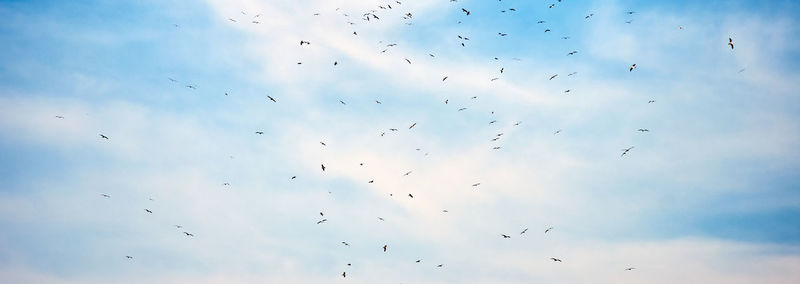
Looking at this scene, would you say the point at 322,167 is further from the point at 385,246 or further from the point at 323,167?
the point at 385,246

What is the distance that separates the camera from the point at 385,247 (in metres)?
31.8

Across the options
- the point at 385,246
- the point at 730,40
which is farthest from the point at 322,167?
the point at 730,40

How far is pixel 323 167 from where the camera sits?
98.2 feet

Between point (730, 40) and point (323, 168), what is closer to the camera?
point (730, 40)

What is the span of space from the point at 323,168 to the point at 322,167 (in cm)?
22

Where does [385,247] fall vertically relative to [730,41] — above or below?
below

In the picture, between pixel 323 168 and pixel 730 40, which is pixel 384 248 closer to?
pixel 323 168

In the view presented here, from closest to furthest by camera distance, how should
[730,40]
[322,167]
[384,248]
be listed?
[730,40], [322,167], [384,248]

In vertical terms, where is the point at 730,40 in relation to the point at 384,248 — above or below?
above

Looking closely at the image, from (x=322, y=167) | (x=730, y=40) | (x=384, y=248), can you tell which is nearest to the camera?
(x=730, y=40)

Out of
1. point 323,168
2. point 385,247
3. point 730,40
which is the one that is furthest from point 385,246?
point 730,40

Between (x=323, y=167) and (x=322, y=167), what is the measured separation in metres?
0.31

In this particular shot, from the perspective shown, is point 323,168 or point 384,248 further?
point 384,248

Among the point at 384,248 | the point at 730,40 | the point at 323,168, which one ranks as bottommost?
the point at 384,248
